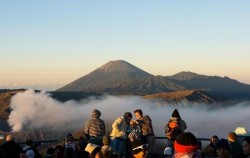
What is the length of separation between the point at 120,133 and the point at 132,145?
19.0 feet

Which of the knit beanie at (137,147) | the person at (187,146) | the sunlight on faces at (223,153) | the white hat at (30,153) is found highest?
the person at (187,146)

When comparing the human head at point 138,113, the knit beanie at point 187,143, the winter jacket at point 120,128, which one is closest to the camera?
the knit beanie at point 187,143

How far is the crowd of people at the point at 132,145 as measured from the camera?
7496 mm

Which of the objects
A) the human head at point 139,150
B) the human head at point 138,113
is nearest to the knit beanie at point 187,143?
the human head at point 139,150

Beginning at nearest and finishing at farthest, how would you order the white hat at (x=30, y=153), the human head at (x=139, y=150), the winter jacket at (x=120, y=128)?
1. the human head at (x=139, y=150)
2. the white hat at (x=30, y=153)
3. the winter jacket at (x=120, y=128)

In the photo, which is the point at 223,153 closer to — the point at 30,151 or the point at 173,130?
the point at 173,130

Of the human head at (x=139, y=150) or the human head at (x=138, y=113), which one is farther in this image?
Result: the human head at (x=138, y=113)

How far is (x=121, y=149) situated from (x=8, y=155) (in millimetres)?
3959

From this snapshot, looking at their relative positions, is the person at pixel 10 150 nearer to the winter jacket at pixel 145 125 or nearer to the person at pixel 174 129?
the person at pixel 174 129

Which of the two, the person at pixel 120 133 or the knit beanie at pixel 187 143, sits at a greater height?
the knit beanie at pixel 187 143

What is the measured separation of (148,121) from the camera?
14.3 m

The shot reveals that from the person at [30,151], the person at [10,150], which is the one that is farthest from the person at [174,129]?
the person at [10,150]

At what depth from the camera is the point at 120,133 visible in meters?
13.6

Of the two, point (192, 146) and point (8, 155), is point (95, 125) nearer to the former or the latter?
point (8, 155)
